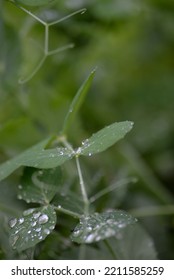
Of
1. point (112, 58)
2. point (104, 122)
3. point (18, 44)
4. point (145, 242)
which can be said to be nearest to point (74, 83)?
point (104, 122)

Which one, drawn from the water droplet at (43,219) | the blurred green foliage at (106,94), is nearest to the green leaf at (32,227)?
the water droplet at (43,219)

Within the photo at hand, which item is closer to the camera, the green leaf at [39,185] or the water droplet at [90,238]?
the water droplet at [90,238]

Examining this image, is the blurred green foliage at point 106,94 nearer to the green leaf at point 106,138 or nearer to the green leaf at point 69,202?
the green leaf at point 69,202

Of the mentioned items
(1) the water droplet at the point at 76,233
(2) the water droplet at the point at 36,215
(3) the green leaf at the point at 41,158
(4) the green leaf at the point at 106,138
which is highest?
(4) the green leaf at the point at 106,138

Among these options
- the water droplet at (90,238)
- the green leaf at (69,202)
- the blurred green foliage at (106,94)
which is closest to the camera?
the water droplet at (90,238)

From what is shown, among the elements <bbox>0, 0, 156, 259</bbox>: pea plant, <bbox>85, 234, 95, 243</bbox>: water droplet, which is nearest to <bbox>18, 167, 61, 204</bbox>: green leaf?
<bbox>0, 0, 156, 259</bbox>: pea plant

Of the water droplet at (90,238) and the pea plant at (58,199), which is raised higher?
the pea plant at (58,199)
